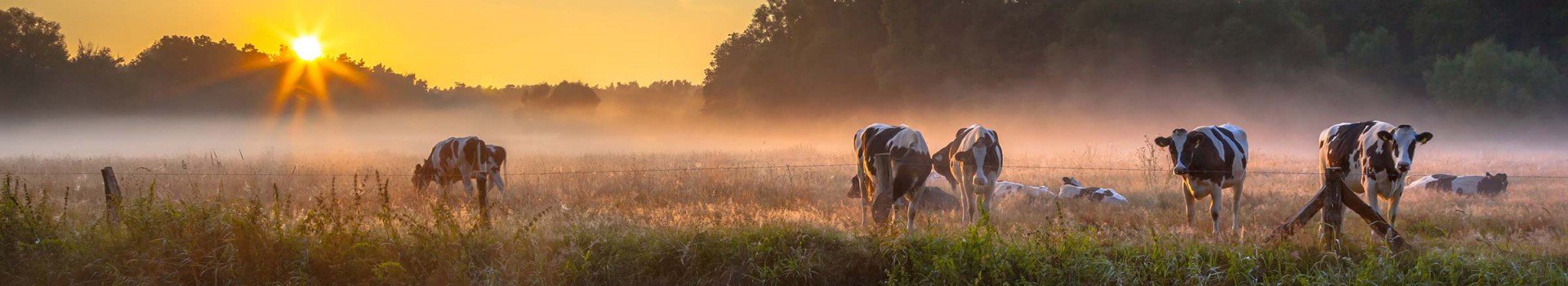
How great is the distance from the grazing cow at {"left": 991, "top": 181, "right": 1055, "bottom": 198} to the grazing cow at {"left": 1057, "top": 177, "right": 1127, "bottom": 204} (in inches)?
9.2

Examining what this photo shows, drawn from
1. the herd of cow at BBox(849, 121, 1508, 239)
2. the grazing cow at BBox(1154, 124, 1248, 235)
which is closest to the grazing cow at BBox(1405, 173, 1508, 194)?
the herd of cow at BBox(849, 121, 1508, 239)

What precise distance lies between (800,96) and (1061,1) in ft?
48.9

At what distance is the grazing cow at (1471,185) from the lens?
14672 millimetres

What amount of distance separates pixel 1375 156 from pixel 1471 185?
236 inches

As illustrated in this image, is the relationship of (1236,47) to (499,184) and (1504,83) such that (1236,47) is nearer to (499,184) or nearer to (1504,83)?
(1504,83)

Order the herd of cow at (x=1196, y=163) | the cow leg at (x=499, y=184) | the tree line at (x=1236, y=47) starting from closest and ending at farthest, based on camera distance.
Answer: the herd of cow at (x=1196, y=163) < the cow leg at (x=499, y=184) < the tree line at (x=1236, y=47)

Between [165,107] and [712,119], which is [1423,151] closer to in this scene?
[712,119]

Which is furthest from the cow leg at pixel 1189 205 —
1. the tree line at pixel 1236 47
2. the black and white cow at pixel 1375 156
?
the tree line at pixel 1236 47

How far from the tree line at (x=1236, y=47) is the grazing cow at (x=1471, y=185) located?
24979 mm

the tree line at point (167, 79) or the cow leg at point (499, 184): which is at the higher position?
the tree line at point (167, 79)

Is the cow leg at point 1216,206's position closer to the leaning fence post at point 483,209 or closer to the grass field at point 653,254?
the grass field at point 653,254

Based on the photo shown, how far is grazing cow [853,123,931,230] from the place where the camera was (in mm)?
10375

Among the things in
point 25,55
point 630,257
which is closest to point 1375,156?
point 630,257

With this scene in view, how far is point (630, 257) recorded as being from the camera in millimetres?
7742
